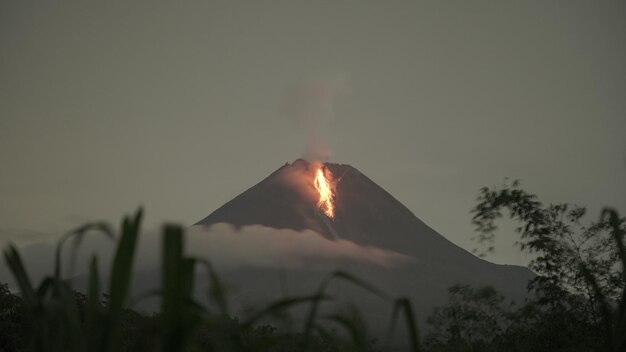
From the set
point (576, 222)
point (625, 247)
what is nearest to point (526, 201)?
point (576, 222)

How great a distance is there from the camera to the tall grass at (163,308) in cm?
120

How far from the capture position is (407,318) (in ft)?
4.23

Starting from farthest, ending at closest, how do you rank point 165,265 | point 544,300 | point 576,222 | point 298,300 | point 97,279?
1. point 576,222
2. point 544,300
3. point 97,279
4. point 298,300
5. point 165,265

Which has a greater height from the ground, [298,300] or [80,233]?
[80,233]

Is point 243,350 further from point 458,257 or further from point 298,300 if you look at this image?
point 458,257

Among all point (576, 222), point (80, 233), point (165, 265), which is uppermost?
point (576, 222)

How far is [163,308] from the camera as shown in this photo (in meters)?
1.17

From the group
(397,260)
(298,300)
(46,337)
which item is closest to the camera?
(298,300)

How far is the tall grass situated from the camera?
120cm

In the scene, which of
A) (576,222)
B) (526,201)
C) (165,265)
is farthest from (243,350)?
(576,222)

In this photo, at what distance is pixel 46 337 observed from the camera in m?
1.44

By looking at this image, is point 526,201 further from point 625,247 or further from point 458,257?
point 458,257

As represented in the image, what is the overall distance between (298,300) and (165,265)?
25 centimetres

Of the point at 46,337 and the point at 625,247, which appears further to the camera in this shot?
the point at 625,247
